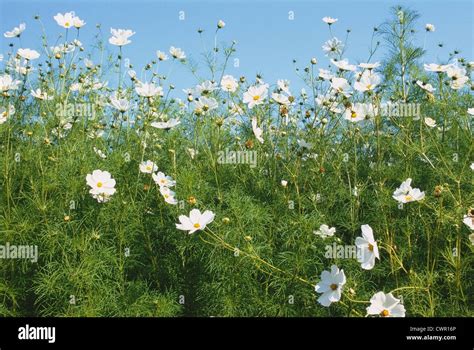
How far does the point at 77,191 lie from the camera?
3125mm

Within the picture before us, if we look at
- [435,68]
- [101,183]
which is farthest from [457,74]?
[101,183]

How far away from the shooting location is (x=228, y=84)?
3580 mm

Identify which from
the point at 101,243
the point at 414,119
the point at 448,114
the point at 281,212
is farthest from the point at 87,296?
the point at 448,114

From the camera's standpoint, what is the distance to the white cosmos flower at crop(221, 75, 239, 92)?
357cm

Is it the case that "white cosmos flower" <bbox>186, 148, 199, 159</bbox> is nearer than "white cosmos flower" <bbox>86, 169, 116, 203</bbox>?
No

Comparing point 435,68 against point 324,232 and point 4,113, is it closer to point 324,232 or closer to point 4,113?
point 324,232

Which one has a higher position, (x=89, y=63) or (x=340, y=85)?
(x=89, y=63)

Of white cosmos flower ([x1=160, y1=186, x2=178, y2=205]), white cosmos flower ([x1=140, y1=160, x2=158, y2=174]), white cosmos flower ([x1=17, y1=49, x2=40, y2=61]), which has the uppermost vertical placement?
white cosmos flower ([x1=17, y1=49, x2=40, y2=61])

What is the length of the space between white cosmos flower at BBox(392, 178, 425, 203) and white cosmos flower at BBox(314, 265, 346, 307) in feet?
1.81

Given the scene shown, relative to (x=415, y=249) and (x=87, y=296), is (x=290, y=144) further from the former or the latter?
(x=87, y=296)

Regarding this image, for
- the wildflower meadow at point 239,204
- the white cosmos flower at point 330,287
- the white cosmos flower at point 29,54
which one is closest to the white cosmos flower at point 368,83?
the wildflower meadow at point 239,204

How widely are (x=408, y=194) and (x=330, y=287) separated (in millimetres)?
644

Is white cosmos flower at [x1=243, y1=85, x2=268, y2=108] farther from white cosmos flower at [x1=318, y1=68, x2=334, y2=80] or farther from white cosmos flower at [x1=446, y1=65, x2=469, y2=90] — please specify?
white cosmos flower at [x1=446, y1=65, x2=469, y2=90]

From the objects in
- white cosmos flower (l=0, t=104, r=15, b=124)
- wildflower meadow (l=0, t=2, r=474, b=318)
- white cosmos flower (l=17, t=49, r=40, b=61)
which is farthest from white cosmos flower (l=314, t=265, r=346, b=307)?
white cosmos flower (l=17, t=49, r=40, b=61)
